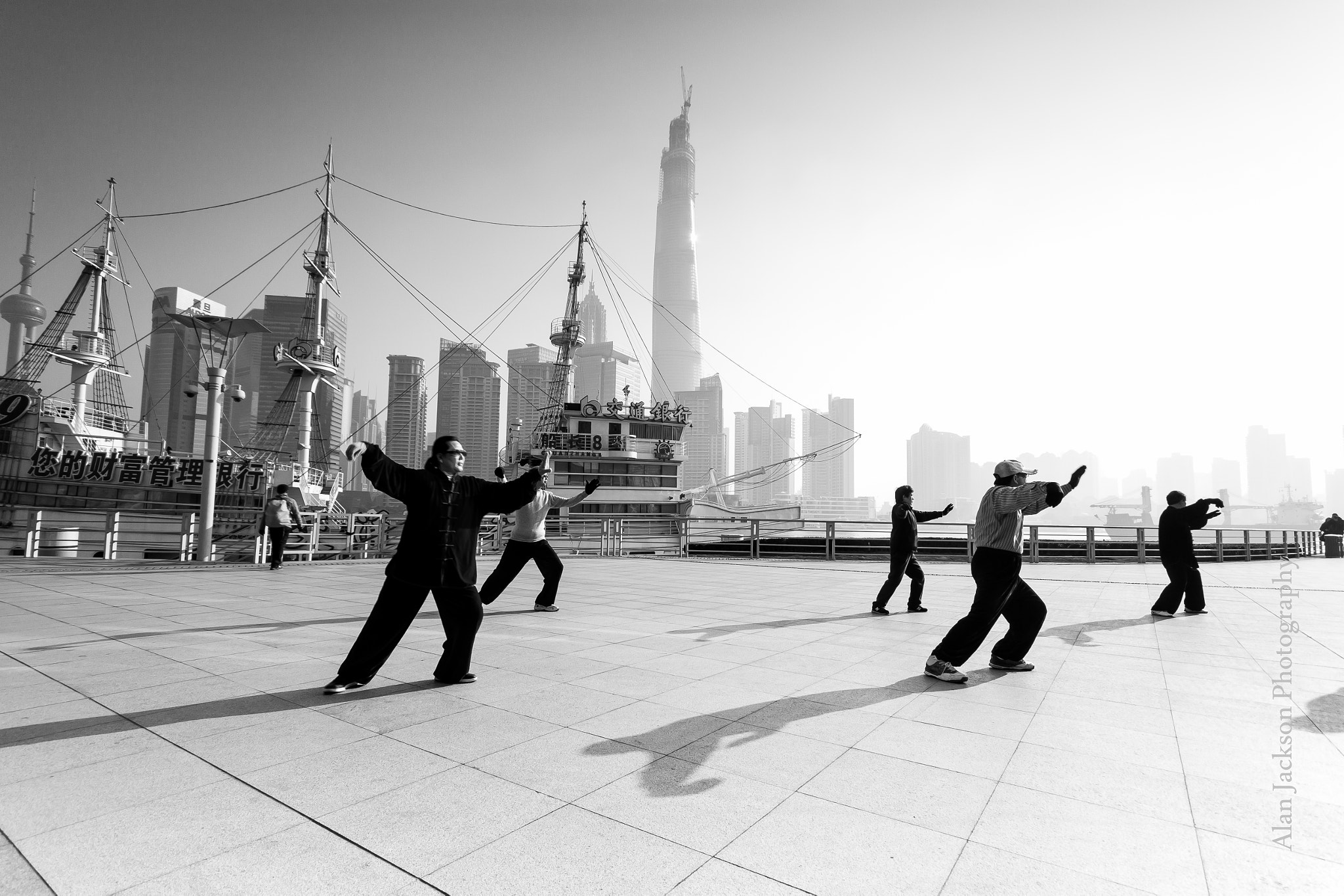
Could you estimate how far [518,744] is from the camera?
349 centimetres

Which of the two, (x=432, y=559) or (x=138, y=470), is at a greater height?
(x=138, y=470)

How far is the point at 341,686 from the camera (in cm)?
439

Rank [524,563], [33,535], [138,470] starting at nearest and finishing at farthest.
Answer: [524,563], [33,535], [138,470]

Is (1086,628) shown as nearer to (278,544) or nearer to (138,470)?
(278,544)

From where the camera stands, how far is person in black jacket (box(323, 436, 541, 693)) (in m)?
4.45

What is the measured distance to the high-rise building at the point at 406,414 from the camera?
101m

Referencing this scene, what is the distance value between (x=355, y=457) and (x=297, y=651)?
2.26 metres

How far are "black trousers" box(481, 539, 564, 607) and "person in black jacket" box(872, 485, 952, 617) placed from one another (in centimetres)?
412

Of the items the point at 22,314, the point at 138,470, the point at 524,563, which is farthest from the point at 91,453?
the point at 524,563

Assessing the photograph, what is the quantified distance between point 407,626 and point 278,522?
32.9ft

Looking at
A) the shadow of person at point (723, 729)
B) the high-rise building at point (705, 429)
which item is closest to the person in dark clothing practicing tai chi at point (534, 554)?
the shadow of person at point (723, 729)

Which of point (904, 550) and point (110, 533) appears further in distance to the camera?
point (110, 533)

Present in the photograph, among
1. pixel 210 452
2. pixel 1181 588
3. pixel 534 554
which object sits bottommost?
pixel 1181 588

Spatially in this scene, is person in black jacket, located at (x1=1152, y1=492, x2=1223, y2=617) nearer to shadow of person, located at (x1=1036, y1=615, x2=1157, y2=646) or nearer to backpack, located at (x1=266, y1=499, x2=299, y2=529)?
shadow of person, located at (x1=1036, y1=615, x2=1157, y2=646)
